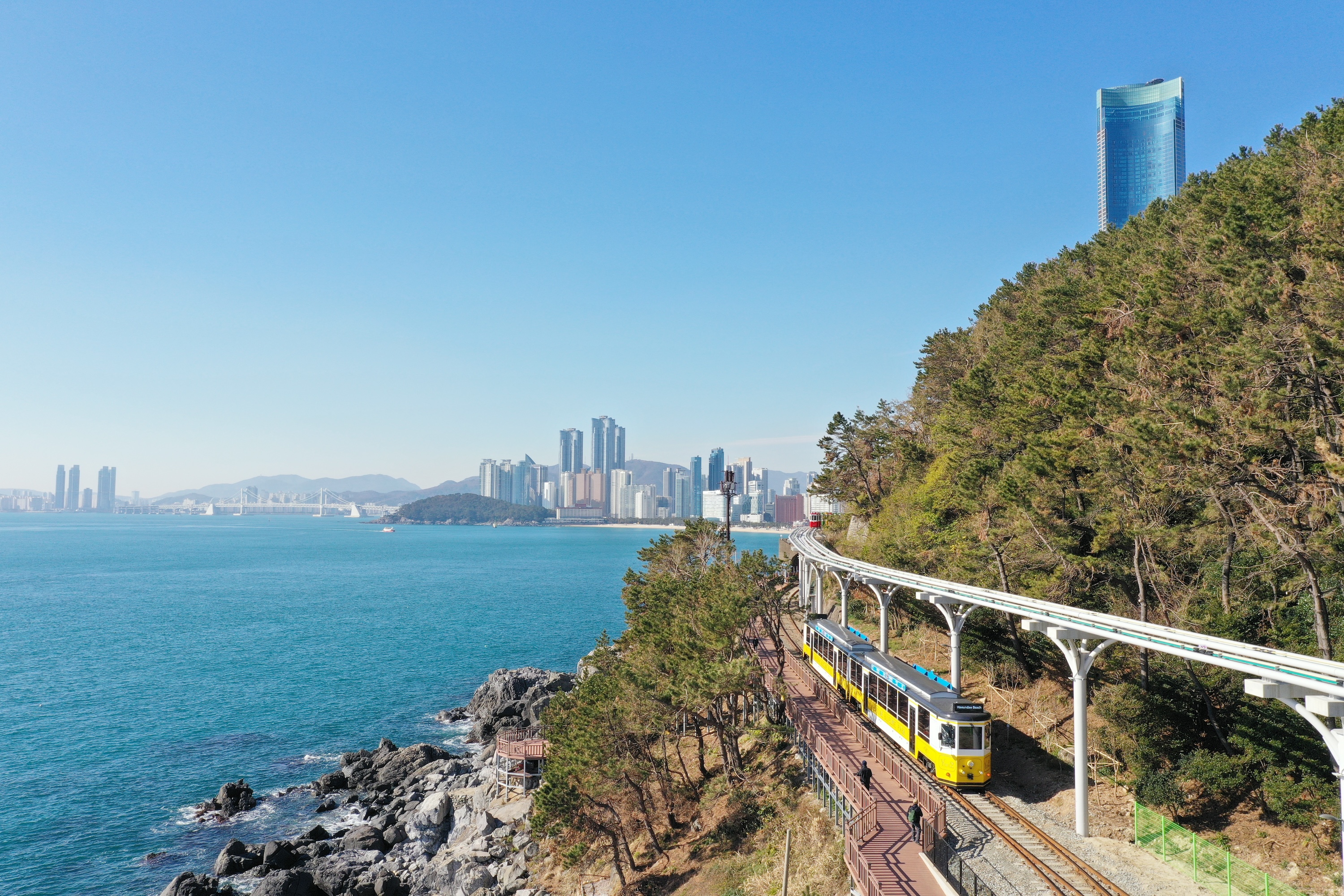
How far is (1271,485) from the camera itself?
56.7 ft

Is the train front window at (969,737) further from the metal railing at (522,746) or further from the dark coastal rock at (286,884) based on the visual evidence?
the dark coastal rock at (286,884)

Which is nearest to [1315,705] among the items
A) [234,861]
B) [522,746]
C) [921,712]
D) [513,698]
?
[921,712]

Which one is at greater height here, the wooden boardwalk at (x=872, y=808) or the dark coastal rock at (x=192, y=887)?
the wooden boardwalk at (x=872, y=808)

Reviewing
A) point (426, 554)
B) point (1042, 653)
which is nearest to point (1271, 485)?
point (1042, 653)

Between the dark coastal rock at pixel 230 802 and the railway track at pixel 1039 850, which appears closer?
the railway track at pixel 1039 850

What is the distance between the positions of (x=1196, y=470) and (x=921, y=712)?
9209 millimetres

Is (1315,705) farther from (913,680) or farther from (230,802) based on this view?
(230,802)

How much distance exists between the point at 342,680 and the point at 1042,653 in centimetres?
4768

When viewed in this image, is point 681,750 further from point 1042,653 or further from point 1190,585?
point 1190,585

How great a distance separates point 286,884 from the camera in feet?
84.6

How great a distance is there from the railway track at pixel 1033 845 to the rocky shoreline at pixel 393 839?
44.3 ft

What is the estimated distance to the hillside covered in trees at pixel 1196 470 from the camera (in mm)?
16672

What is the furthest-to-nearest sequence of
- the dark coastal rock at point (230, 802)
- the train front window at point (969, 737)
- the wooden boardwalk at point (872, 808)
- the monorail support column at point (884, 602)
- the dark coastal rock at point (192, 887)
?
the dark coastal rock at point (230, 802)
the monorail support column at point (884, 602)
the dark coastal rock at point (192, 887)
the train front window at point (969, 737)
the wooden boardwalk at point (872, 808)

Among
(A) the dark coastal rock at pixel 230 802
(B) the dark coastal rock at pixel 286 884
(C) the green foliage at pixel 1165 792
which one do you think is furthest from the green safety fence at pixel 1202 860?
(A) the dark coastal rock at pixel 230 802
